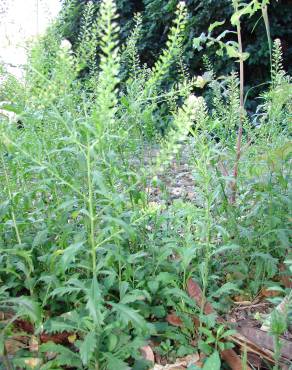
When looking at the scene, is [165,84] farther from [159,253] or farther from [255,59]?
[159,253]

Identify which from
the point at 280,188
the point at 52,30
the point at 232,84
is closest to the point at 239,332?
the point at 280,188

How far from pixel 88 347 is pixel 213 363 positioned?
0.50 metres

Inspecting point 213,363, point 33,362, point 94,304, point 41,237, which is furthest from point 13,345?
point 213,363

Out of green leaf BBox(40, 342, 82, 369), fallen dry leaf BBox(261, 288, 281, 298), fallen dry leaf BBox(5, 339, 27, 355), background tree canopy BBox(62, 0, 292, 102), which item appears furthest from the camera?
background tree canopy BBox(62, 0, 292, 102)

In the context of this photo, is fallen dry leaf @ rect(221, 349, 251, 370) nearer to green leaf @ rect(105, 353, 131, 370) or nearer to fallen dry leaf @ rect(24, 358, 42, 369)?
green leaf @ rect(105, 353, 131, 370)

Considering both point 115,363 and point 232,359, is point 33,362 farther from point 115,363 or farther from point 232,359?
point 232,359

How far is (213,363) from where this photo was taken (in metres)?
1.76

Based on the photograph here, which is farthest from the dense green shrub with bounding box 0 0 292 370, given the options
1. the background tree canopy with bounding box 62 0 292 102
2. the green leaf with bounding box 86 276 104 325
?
the background tree canopy with bounding box 62 0 292 102

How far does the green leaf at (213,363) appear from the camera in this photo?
5.73ft

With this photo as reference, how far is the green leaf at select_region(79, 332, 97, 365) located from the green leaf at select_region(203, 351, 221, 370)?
0.45 metres

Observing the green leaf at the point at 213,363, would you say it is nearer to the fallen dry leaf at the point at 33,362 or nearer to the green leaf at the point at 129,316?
the green leaf at the point at 129,316

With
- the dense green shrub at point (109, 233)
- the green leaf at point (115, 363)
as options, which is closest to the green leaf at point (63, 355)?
the dense green shrub at point (109, 233)

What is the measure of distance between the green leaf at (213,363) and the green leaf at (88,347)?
45cm

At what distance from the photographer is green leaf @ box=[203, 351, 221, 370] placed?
1.75 metres
